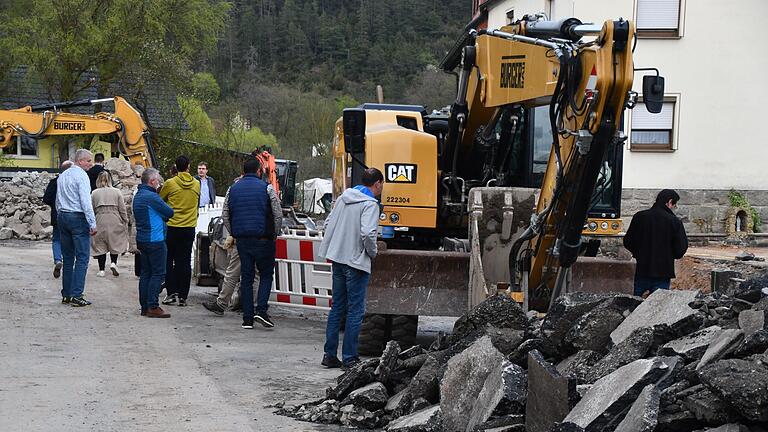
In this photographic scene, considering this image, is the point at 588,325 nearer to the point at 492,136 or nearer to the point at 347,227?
the point at 347,227

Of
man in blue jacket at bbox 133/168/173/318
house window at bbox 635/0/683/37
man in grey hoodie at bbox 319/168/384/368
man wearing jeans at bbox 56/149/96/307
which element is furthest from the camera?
house window at bbox 635/0/683/37

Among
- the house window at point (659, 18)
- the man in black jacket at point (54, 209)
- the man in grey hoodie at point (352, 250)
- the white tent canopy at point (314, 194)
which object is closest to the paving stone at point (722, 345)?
the man in grey hoodie at point (352, 250)

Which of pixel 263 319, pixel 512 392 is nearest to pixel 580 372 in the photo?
pixel 512 392

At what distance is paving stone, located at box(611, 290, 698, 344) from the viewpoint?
7.35 meters

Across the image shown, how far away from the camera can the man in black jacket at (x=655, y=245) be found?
11195mm

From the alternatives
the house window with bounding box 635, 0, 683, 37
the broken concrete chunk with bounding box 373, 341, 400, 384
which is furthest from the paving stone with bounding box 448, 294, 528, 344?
the house window with bounding box 635, 0, 683, 37

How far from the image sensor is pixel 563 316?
791 cm

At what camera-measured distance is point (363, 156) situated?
1131 centimetres

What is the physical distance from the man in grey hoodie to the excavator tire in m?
1.10

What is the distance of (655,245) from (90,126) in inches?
743

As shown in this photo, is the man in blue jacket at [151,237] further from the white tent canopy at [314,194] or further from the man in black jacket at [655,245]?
the white tent canopy at [314,194]

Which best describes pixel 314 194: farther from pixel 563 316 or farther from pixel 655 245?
pixel 563 316

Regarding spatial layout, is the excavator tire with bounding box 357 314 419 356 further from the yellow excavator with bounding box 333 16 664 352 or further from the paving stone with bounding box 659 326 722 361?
the paving stone with bounding box 659 326 722 361

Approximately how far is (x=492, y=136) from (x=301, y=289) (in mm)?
3491
